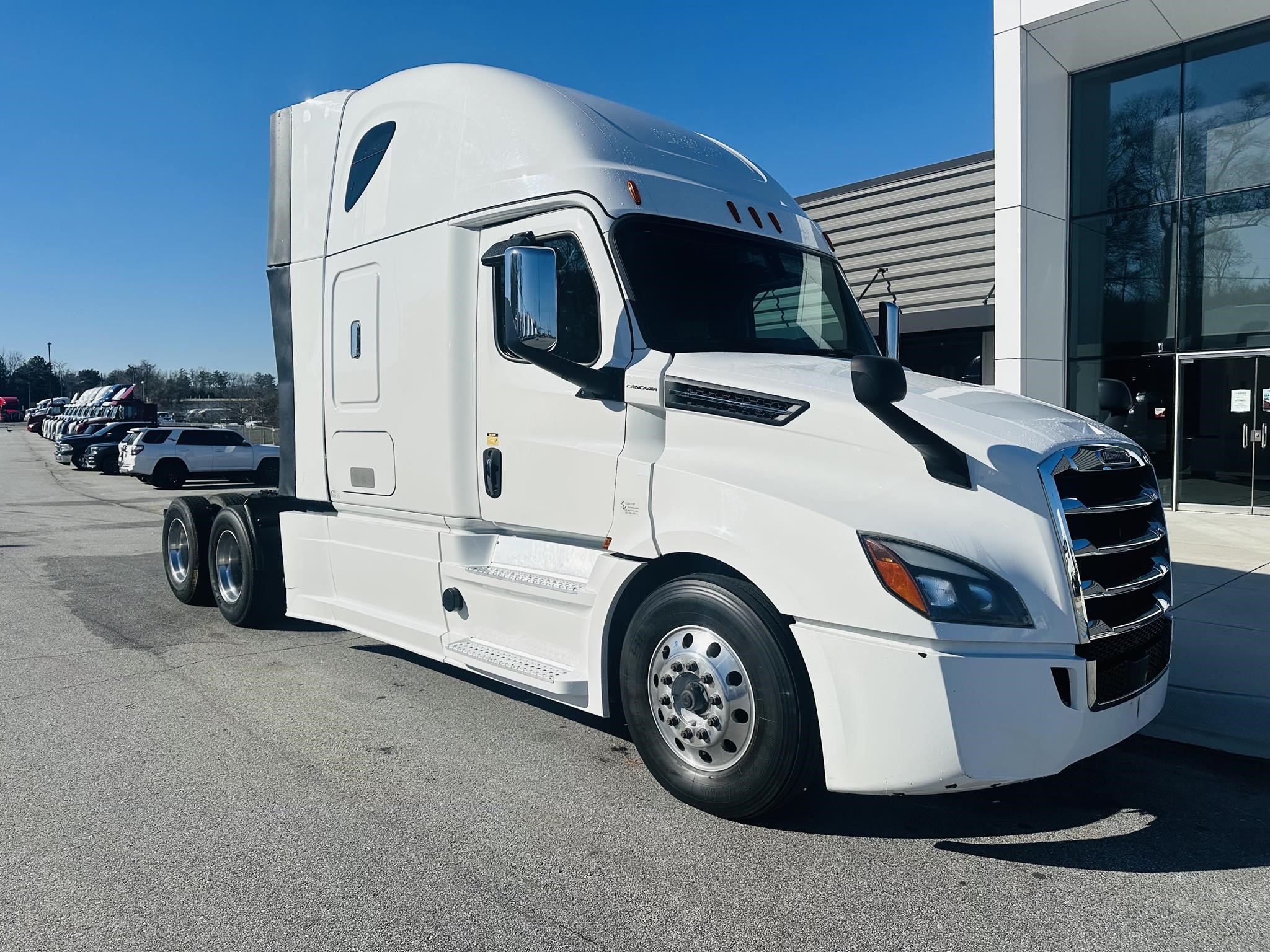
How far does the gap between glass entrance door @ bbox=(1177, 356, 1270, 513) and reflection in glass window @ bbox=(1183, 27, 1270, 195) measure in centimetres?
274

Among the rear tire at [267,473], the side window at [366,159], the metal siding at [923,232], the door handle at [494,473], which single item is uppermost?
the metal siding at [923,232]

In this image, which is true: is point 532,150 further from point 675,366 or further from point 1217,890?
point 1217,890

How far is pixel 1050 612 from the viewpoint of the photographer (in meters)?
3.34

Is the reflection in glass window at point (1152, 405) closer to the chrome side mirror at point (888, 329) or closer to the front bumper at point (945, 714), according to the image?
the chrome side mirror at point (888, 329)

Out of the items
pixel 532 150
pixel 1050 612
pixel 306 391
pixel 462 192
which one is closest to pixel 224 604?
pixel 306 391

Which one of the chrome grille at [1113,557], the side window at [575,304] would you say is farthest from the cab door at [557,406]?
the chrome grille at [1113,557]

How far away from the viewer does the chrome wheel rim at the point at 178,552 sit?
27.0 ft

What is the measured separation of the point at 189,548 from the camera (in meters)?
8.09

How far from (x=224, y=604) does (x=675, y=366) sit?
203 inches

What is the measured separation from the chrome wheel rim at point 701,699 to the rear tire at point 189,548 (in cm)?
539

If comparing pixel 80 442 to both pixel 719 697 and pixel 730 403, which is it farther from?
pixel 719 697

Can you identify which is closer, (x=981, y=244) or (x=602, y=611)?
(x=602, y=611)

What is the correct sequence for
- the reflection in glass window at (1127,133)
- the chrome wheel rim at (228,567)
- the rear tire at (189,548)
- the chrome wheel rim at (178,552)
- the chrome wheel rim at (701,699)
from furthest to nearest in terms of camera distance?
the reflection in glass window at (1127,133)
the chrome wheel rim at (178,552)
the rear tire at (189,548)
the chrome wheel rim at (228,567)
the chrome wheel rim at (701,699)

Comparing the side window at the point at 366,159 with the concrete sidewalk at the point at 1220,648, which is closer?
the concrete sidewalk at the point at 1220,648
